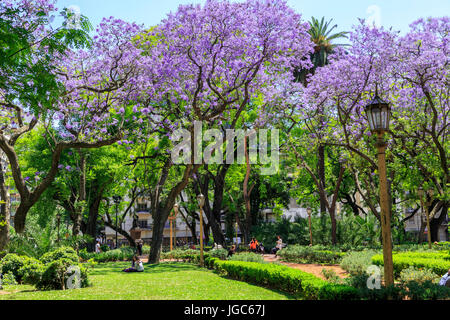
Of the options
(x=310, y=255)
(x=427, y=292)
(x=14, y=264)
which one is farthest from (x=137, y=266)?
(x=427, y=292)

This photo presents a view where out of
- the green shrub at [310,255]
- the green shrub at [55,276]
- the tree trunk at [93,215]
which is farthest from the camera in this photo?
the tree trunk at [93,215]

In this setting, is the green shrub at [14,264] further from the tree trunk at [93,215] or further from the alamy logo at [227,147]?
the tree trunk at [93,215]

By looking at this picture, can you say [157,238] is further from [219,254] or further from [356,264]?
[356,264]

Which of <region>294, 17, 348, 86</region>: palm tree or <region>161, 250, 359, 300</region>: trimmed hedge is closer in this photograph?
<region>161, 250, 359, 300</region>: trimmed hedge

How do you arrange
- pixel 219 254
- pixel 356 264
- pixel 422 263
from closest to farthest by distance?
pixel 422 263, pixel 356 264, pixel 219 254

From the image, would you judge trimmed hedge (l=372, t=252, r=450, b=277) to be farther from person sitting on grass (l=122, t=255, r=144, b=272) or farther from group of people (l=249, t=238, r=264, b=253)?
group of people (l=249, t=238, r=264, b=253)

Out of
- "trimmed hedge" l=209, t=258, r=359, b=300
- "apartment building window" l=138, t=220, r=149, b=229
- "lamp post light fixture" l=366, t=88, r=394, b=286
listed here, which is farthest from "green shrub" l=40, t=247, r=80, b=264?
"apartment building window" l=138, t=220, r=149, b=229

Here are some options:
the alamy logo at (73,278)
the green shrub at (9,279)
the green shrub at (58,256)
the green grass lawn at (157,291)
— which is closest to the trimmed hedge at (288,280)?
the green grass lawn at (157,291)

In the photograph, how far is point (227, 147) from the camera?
27.1 metres

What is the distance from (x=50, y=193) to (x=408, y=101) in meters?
22.7

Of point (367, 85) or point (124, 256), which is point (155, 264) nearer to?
point (124, 256)

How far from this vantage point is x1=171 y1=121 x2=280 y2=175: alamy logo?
21047 mm

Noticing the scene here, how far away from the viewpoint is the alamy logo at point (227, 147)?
829 inches

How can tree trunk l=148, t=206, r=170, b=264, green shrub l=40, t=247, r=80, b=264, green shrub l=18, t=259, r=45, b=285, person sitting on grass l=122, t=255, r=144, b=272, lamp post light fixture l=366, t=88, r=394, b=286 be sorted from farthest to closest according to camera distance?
tree trunk l=148, t=206, r=170, b=264, person sitting on grass l=122, t=255, r=144, b=272, green shrub l=40, t=247, r=80, b=264, green shrub l=18, t=259, r=45, b=285, lamp post light fixture l=366, t=88, r=394, b=286
